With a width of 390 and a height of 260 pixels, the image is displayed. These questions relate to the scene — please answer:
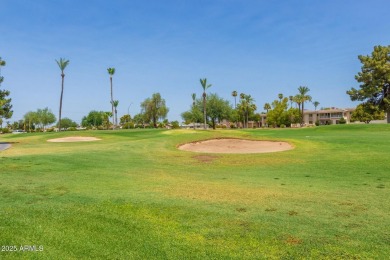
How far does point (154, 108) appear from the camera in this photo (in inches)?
4577

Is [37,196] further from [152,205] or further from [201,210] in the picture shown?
[201,210]

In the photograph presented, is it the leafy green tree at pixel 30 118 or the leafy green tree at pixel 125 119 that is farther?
the leafy green tree at pixel 125 119

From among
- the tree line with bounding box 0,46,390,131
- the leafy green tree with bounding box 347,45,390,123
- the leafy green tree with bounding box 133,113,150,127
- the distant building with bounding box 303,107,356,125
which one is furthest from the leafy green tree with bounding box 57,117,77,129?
the leafy green tree with bounding box 347,45,390,123

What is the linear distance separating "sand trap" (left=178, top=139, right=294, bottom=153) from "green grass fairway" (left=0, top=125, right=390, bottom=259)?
30.5ft

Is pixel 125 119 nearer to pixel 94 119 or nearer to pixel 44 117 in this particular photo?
pixel 94 119

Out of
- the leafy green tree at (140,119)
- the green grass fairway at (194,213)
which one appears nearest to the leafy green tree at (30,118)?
the leafy green tree at (140,119)

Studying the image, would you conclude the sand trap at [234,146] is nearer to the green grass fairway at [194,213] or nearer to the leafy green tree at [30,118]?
the green grass fairway at [194,213]

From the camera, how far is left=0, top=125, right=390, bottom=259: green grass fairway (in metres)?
5.40

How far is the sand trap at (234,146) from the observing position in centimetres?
2385

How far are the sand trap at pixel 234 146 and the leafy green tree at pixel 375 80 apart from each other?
49983 mm

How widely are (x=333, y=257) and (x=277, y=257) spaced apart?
2.82ft

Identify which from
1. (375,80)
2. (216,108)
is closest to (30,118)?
(216,108)

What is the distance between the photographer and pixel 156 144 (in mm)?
25922

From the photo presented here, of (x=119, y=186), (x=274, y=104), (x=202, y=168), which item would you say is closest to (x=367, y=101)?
(x=274, y=104)
